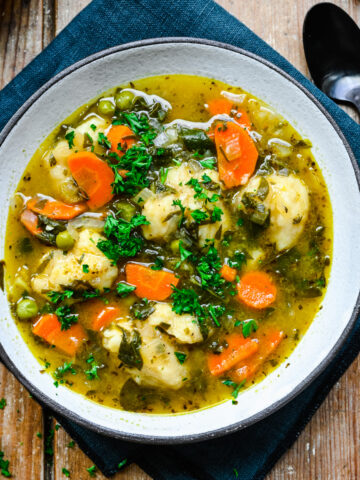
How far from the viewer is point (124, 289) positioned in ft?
13.5

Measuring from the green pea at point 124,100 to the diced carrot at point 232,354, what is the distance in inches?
79.5

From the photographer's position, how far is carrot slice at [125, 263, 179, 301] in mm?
4108

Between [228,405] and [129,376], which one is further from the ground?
[129,376]

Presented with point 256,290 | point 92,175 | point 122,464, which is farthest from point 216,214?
point 122,464

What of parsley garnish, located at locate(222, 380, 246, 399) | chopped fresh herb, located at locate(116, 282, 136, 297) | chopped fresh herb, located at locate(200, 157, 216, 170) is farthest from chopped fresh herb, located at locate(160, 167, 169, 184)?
parsley garnish, located at locate(222, 380, 246, 399)

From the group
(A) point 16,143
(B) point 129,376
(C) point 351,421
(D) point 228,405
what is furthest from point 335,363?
(A) point 16,143

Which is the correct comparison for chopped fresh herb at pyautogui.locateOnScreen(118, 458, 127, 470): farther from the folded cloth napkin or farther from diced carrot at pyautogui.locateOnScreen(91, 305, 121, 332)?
diced carrot at pyautogui.locateOnScreen(91, 305, 121, 332)

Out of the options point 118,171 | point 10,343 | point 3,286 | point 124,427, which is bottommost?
point 124,427

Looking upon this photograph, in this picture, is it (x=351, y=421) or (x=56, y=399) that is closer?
(x=56, y=399)

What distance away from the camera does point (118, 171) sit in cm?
409

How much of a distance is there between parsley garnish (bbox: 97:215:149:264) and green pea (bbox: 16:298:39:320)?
0.71 metres

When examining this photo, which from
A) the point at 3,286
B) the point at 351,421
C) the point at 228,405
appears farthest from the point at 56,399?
the point at 351,421

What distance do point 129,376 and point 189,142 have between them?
191 centimetres

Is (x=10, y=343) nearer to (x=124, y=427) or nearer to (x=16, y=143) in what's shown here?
(x=124, y=427)
